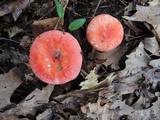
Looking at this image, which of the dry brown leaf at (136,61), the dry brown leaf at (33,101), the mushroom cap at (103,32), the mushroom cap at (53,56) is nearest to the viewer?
the mushroom cap at (53,56)

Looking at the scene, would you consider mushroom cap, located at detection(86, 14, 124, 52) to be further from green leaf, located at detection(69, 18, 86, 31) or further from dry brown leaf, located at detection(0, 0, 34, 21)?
dry brown leaf, located at detection(0, 0, 34, 21)

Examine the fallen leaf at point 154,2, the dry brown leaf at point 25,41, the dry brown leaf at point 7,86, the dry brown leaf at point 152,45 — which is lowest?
the dry brown leaf at point 152,45

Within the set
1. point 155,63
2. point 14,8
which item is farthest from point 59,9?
point 155,63

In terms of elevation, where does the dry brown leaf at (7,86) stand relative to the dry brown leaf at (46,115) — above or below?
above

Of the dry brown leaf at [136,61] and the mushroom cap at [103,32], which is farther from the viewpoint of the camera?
the dry brown leaf at [136,61]

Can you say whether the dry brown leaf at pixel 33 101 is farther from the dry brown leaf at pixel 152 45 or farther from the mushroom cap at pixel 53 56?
the dry brown leaf at pixel 152 45

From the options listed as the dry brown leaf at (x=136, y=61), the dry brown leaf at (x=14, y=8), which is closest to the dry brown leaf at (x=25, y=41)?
the dry brown leaf at (x=14, y=8)
